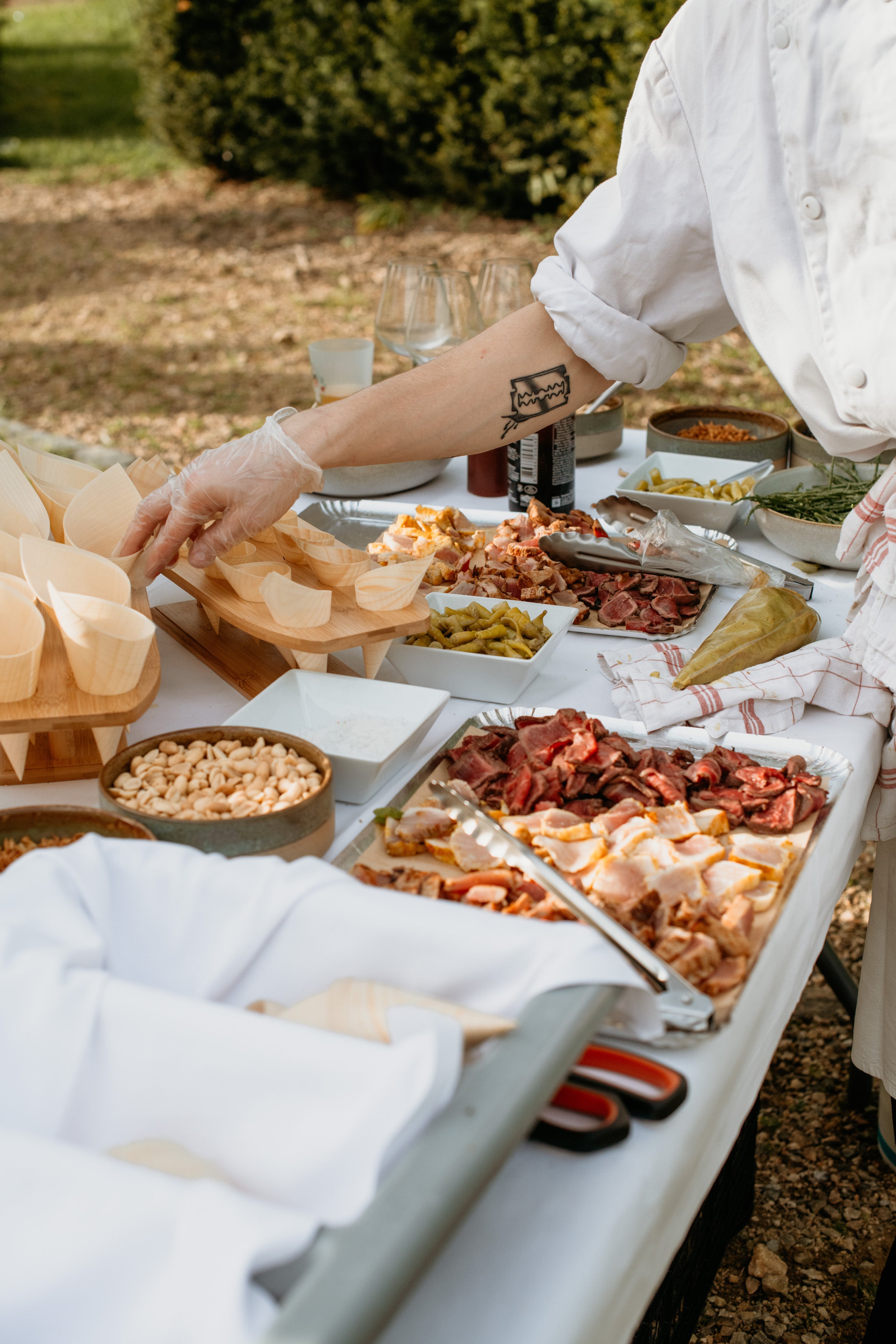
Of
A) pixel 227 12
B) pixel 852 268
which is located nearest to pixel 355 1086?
pixel 852 268

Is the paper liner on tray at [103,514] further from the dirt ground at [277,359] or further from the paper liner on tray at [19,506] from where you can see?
the dirt ground at [277,359]

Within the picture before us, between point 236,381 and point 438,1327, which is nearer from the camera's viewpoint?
point 438,1327

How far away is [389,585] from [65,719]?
0.45m

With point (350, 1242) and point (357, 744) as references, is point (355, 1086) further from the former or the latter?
point (357, 744)

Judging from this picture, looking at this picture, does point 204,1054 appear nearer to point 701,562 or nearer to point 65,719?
point 65,719

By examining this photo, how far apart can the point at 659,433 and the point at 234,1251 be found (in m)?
2.01

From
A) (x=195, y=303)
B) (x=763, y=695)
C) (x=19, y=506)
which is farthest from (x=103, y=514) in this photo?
(x=195, y=303)

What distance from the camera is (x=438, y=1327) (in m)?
0.68

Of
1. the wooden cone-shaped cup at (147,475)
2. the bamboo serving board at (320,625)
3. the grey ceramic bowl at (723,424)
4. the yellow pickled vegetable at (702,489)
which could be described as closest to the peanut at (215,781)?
the bamboo serving board at (320,625)

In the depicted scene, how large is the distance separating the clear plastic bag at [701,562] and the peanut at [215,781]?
0.82 meters

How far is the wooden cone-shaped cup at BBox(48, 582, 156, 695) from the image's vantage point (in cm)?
121

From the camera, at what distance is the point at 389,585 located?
1.45 m

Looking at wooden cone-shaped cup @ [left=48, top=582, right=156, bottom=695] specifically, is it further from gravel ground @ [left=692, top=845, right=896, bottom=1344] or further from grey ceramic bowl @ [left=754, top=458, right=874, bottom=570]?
gravel ground @ [left=692, top=845, right=896, bottom=1344]

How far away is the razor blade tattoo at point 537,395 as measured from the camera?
175cm
